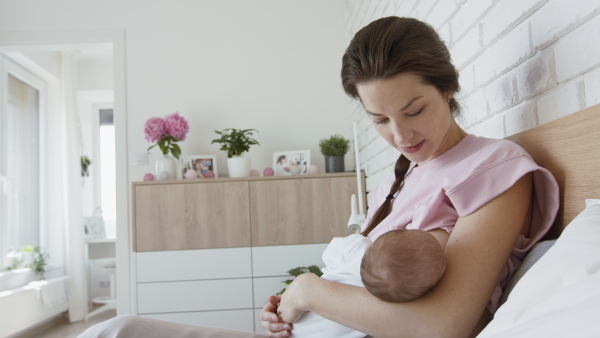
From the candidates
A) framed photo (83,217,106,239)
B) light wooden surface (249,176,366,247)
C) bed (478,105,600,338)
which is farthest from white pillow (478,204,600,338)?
framed photo (83,217,106,239)

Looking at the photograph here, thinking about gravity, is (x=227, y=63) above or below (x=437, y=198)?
above

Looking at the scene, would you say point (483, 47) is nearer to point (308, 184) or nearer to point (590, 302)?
point (590, 302)

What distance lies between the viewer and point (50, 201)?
17.7 ft

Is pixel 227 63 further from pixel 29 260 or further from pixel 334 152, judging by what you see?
pixel 29 260

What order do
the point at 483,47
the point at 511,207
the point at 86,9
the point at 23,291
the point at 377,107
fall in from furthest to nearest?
1. the point at 23,291
2. the point at 86,9
3. the point at 483,47
4. the point at 377,107
5. the point at 511,207

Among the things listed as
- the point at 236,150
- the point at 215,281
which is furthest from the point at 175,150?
the point at 215,281

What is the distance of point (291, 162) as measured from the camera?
12.4ft

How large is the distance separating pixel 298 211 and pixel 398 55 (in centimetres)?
243

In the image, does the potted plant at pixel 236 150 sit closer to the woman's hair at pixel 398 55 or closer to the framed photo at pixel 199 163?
the framed photo at pixel 199 163

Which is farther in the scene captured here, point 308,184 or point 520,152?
point 308,184

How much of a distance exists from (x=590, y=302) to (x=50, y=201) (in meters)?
5.61

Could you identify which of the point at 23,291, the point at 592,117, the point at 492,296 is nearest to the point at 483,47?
the point at 592,117

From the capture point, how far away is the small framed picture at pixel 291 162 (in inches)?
148

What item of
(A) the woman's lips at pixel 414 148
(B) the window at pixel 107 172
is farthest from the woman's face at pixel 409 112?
(B) the window at pixel 107 172
